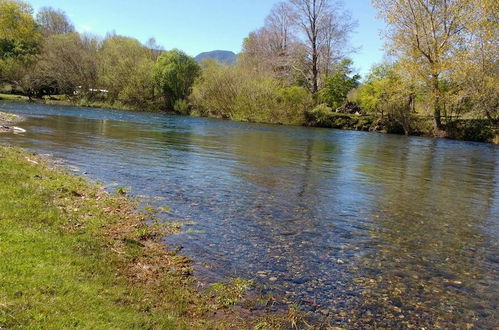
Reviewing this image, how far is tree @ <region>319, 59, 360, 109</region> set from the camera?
6122 centimetres

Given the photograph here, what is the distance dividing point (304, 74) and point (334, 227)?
55145 millimetres

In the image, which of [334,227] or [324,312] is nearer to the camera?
[324,312]

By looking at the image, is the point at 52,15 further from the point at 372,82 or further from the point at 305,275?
the point at 305,275

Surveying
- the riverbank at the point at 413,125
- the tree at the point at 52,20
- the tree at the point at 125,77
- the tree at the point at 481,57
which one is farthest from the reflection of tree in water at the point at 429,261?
the tree at the point at 52,20

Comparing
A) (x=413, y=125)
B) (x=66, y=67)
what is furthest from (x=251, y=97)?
(x=66, y=67)

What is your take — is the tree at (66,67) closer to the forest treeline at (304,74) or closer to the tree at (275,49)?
the forest treeline at (304,74)

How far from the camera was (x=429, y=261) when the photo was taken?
8.62 metres

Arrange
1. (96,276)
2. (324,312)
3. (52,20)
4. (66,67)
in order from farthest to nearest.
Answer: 1. (52,20)
2. (66,67)
3. (324,312)
4. (96,276)

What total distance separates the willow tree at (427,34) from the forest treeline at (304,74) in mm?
112

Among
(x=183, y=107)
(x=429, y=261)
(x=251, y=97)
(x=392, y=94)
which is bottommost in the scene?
(x=429, y=261)

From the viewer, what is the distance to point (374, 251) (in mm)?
9008

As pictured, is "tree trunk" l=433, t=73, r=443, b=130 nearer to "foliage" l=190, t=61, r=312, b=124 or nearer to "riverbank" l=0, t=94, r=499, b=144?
"riverbank" l=0, t=94, r=499, b=144

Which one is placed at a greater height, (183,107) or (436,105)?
(436,105)

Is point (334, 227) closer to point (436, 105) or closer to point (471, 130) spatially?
point (436, 105)
